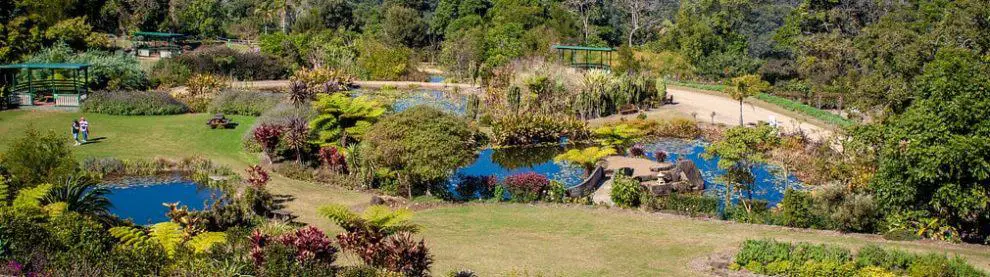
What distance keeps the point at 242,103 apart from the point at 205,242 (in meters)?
24.2

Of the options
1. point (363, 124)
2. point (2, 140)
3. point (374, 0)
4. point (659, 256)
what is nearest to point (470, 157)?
point (363, 124)

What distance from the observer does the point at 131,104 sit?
38.2m

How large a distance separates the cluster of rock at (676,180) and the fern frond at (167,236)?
1402 centimetres

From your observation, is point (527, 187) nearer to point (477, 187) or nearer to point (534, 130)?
point (477, 187)

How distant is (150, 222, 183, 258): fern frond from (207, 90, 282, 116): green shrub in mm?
22193

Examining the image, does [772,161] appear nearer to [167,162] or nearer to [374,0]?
[167,162]

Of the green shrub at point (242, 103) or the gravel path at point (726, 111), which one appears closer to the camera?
the green shrub at point (242, 103)

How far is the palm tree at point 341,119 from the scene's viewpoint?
99.6 ft

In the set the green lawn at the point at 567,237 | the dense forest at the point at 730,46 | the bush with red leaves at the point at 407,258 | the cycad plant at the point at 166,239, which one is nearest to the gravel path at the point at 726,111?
the dense forest at the point at 730,46

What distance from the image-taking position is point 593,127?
128 feet

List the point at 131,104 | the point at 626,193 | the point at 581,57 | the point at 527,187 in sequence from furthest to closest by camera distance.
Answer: the point at 581,57, the point at 131,104, the point at 527,187, the point at 626,193

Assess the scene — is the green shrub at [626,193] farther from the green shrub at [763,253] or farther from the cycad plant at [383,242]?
the cycad plant at [383,242]

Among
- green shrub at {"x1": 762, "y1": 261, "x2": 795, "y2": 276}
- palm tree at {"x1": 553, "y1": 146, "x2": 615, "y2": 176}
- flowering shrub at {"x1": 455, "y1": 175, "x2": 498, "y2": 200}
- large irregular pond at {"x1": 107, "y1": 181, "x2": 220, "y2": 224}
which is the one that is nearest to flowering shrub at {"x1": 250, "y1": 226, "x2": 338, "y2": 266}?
large irregular pond at {"x1": 107, "y1": 181, "x2": 220, "y2": 224}

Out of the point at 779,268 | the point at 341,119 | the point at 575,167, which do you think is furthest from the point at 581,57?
the point at 779,268
